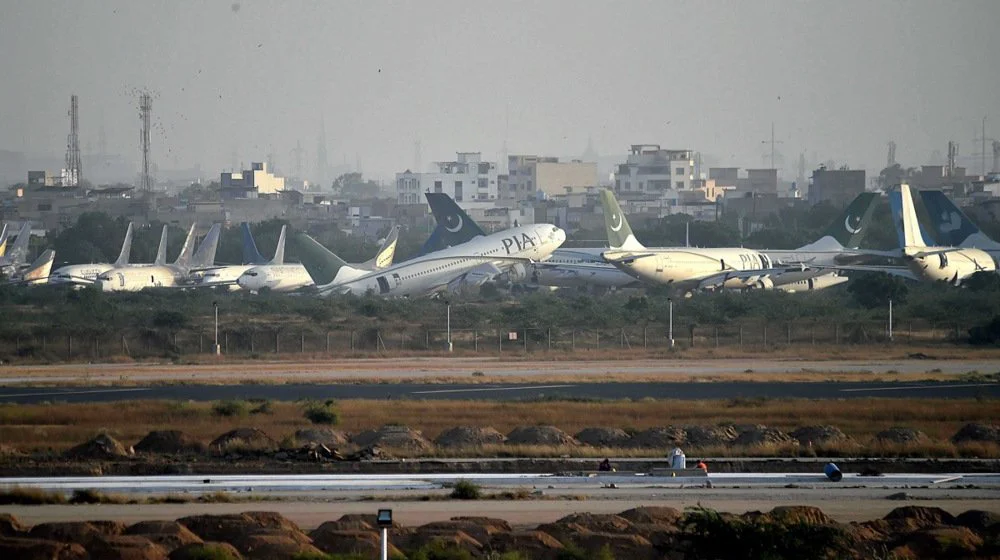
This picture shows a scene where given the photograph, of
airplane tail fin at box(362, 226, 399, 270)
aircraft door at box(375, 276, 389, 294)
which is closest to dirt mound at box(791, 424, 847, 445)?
aircraft door at box(375, 276, 389, 294)

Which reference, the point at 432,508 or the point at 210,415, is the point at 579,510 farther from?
the point at 210,415

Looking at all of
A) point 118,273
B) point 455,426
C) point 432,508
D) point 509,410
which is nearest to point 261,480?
point 432,508

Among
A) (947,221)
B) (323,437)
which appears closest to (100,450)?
(323,437)

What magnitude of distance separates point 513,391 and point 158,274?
232 feet

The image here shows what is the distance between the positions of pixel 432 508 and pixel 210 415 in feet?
54.4

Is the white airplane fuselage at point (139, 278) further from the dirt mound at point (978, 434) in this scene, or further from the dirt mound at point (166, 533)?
the dirt mound at point (166, 533)

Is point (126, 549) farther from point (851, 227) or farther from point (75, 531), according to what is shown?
point (851, 227)

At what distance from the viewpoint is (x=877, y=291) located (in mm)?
86312

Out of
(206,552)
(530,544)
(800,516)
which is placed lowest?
(530,544)

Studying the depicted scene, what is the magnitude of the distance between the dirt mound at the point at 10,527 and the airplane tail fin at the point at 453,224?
85.0 meters

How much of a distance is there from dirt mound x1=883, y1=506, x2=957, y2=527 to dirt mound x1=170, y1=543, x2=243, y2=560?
10.8m

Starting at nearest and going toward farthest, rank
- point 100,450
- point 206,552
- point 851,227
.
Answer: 1. point 206,552
2. point 100,450
3. point 851,227

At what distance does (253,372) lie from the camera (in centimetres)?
5550

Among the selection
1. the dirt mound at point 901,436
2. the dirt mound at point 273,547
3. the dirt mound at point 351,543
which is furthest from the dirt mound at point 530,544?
the dirt mound at point 901,436
